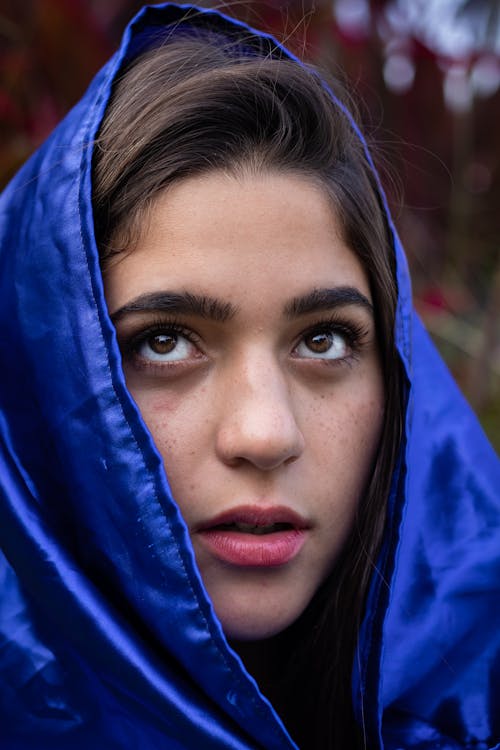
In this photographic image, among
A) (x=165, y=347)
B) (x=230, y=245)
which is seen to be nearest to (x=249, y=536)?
(x=165, y=347)

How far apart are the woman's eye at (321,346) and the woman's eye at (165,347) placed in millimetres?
171

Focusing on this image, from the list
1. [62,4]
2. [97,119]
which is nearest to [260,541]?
[97,119]

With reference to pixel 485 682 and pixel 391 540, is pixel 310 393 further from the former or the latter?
pixel 485 682

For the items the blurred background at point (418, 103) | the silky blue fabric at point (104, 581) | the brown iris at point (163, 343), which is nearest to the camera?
the silky blue fabric at point (104, 581)

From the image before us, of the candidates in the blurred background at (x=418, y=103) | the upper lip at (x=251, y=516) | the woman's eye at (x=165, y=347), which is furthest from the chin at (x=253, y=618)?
the blurred background at (x=418, y=103)

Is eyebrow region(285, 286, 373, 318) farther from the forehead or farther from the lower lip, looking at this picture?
the lower lip

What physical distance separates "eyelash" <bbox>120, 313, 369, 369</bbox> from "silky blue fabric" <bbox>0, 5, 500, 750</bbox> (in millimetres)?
79

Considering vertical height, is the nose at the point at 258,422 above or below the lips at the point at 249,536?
above

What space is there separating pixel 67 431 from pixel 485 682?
30.7 inches

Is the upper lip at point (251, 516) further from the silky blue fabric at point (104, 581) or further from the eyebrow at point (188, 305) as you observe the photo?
the eyebrow at point (188, 305)

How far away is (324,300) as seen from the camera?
1249 mm

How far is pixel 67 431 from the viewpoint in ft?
3.88

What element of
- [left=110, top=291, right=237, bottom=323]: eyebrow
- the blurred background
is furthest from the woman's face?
the blurred background

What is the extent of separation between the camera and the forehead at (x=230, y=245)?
118 cm
